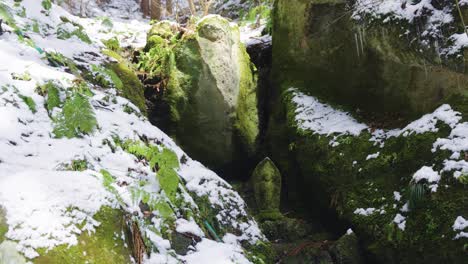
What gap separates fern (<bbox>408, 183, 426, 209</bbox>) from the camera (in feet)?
12.8

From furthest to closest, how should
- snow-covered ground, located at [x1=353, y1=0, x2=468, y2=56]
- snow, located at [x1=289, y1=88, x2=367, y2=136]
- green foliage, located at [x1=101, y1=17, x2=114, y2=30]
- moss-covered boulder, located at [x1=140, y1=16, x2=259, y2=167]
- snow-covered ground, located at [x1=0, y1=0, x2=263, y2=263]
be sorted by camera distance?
green foliage, located at [x1=101, y1=17, x2=114, y2=30], moss-covered boulder, located at [x1=140, y1=16, x2=259, y2=167], snow, located at [x1=289, y1=88, x2=367, y2=136], snow-covered ground, located at [x1=353, y1=0, x2=468, y2=56], snow-covered ground, located at [x1=0, y1=0, x2=263, y2=263]

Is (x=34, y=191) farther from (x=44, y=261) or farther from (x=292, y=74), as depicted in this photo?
(x=292, y=74)

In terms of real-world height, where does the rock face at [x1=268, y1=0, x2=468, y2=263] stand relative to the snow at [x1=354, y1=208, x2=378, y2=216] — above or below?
above

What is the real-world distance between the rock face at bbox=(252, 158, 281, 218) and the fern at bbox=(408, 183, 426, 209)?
1.98 m

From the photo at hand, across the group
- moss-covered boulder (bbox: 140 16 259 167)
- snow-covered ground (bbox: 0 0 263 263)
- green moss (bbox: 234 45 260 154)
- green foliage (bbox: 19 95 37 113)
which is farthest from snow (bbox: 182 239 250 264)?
green moss (bbox: 234 45 260 154)

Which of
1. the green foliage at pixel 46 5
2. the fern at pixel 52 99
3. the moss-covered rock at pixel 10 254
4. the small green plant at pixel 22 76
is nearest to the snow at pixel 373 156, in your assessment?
the fern at pixel 52 99

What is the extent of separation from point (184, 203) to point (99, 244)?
1091 millimetres

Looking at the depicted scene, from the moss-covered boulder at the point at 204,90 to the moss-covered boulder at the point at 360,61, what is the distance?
3.20 feet

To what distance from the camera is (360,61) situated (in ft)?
18.4

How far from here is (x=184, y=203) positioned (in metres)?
3.06

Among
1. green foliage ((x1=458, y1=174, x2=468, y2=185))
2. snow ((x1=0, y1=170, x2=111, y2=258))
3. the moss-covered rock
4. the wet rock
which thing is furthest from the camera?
the wet rock

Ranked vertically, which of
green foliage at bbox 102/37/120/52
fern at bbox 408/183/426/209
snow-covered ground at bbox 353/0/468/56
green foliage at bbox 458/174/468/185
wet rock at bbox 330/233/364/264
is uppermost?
snow-covered ground at bbox 353/0/468/56

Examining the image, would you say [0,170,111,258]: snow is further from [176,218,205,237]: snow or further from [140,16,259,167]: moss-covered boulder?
[140,16,259,167]: moss-covered boulder

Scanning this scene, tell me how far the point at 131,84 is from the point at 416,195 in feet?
14.2
